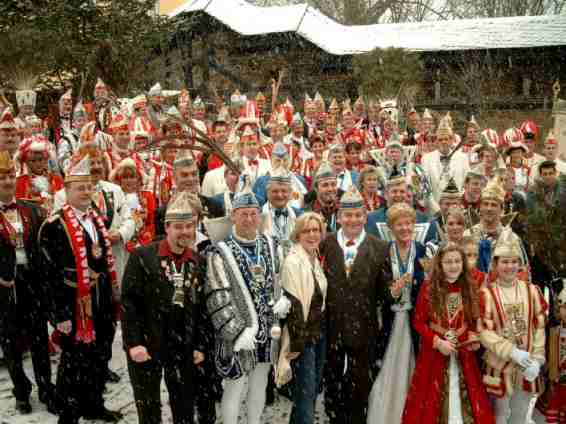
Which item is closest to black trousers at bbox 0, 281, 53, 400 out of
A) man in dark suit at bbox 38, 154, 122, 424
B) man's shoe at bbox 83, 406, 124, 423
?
man's shoe at bbox 83, 406, 124, 423

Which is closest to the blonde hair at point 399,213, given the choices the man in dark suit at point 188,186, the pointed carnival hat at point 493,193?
the pointed carnival hat at point 493,193

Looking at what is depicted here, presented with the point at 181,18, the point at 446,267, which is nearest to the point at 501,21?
the point at 181,18

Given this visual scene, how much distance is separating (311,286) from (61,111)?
6.99m

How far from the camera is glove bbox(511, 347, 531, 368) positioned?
3801 mm

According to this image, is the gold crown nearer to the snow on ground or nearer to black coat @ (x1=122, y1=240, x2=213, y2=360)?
black coat @ (x1=122, y1=240, x2=213, y2=360)

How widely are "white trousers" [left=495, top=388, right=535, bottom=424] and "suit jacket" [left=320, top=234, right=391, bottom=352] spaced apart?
0.87 meters

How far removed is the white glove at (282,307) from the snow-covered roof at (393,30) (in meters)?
18.1

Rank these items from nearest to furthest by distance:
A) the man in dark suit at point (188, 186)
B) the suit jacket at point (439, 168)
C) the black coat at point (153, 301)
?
the black coat at point (153, 301)
the man in dark suit at point (188, 186)
the suit jacket at point (439, 168)

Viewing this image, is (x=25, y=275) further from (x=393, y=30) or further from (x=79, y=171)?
(x=393, y=30)

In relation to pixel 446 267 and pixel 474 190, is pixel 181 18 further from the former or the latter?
pixel 446 267

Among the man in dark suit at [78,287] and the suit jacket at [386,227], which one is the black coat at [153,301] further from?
the suit jacket at [386,227]

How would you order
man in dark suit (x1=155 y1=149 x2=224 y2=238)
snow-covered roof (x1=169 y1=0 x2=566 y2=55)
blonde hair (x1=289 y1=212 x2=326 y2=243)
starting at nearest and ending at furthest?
blonde hair (x1=289 y1=212 x2=326 y2=243) < man in dark suit (x1=155 y1=149 x2=224 y2=238) < snow-covered roof (x1=169 y1=0 x2=566 y2=55)

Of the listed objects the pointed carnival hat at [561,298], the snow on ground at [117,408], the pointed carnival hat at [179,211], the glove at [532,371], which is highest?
the pointed carnival hat at [179,211]

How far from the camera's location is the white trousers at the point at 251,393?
3.93m
